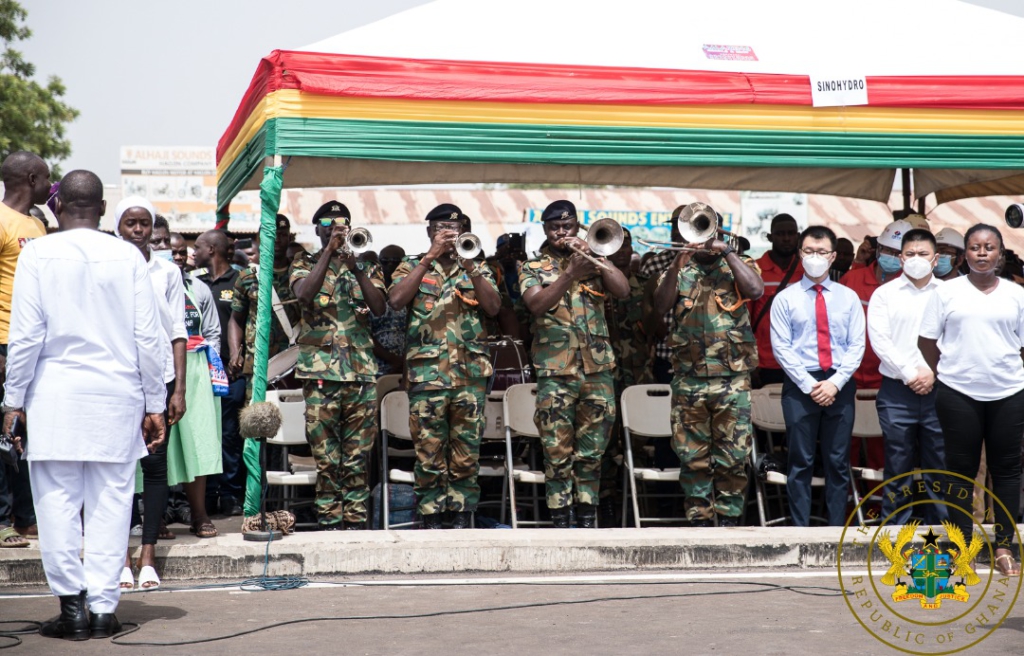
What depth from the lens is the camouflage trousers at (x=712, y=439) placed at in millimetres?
8008

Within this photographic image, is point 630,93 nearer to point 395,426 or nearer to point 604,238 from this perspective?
point 604,238

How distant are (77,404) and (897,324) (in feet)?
17.2

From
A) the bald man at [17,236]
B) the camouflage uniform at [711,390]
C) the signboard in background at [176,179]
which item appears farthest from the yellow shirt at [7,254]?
the signboard in background at [176,179]

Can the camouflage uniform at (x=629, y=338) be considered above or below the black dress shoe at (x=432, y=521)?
above

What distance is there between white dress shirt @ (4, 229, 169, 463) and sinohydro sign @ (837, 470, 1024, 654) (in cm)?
348

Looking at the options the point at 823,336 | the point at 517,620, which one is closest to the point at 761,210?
the point at 823,336

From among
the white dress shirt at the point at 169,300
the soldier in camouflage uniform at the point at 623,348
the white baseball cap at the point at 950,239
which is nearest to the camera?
Result: the white dress shirt at the point at 169,300

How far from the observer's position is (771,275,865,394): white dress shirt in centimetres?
797

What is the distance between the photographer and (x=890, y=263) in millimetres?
8977

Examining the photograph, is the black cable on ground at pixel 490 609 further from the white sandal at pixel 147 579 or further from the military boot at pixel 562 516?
the military boot at pixel 562 516

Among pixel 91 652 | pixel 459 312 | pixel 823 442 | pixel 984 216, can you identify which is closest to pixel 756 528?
pixel 823 442

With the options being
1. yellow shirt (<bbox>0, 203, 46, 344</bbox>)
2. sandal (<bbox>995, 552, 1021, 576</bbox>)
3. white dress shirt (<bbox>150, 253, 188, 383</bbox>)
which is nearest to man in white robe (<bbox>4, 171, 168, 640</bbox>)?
white dress shirt (<bbox>150, 253, 188, 383</bbox>)

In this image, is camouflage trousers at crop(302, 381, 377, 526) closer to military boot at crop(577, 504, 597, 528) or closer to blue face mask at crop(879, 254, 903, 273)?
military boot at crop(577, 504, 597, 528)

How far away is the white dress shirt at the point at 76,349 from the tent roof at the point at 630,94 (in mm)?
2254
